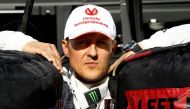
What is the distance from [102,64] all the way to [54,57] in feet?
0.53

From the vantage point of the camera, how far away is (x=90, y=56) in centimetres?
160

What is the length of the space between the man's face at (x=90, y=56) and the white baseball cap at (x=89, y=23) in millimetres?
19

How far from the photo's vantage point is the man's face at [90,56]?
1606 mm

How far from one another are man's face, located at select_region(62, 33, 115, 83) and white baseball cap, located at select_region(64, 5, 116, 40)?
0.02 meters

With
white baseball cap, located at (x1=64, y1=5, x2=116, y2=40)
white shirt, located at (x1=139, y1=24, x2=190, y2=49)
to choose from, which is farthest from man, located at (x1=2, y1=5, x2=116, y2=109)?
white shirt, located at (x1=139, y1=24, x2=190, y2=49)

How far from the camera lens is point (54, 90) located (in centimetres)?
144

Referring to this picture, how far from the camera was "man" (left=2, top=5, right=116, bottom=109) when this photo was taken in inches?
63.7

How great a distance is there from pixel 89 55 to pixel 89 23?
0.48ft

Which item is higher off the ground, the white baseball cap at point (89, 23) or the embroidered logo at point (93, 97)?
the white baseball cap at point (89, 23)

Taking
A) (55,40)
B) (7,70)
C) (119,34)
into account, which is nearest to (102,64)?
(7,70)

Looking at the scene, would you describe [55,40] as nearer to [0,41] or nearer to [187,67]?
[0,41]

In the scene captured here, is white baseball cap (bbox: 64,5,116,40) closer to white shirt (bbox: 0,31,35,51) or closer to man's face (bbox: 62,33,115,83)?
man's face (bbox: 62,33,115,83)

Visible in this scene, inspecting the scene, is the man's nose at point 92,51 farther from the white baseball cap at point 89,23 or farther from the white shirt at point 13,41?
the white shirt at point 13,41

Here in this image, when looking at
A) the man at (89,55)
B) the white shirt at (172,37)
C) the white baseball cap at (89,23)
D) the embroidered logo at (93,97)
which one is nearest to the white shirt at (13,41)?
the man at (89,55)
